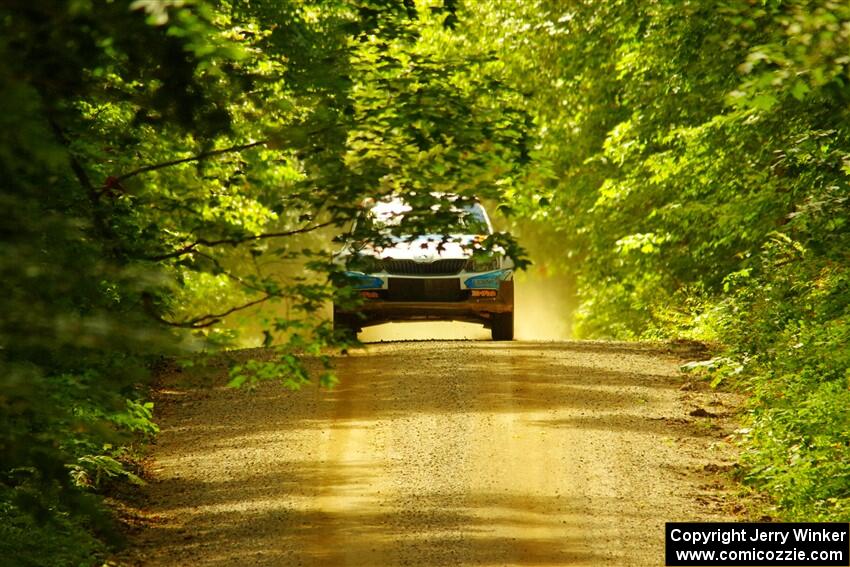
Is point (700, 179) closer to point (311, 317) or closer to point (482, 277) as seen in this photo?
point (482, 277)

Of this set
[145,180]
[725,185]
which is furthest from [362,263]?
[725,185]

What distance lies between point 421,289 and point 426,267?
13.3 inches

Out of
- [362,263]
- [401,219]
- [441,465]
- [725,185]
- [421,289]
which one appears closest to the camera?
[362,263]

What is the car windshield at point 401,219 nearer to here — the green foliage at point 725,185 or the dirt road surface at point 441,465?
the green foliage at point 725,185

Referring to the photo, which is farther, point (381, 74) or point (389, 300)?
point (389, 300)

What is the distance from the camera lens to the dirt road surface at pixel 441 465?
389 inches

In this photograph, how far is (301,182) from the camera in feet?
28.6

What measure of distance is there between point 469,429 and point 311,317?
5.81 meters

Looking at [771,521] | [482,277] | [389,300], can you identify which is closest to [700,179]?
[482,277]

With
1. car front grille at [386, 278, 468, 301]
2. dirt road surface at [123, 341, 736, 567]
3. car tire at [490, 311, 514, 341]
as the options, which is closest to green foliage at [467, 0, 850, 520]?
dirt road surface at [123, 341, 736, 567]

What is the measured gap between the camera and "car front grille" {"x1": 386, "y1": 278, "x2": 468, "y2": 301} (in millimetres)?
18312

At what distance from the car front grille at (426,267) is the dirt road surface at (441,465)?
1.21 m

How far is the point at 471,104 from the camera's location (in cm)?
991

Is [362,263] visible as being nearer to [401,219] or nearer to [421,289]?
[401,219]
